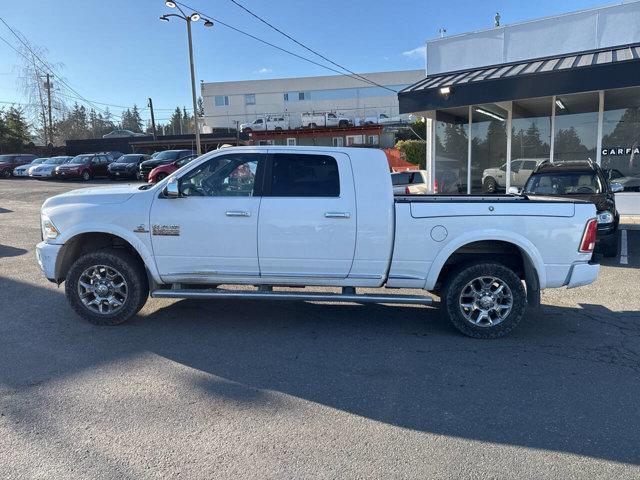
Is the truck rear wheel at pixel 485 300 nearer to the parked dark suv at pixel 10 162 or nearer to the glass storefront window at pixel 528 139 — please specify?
the glass storefront window at pixel 528 139

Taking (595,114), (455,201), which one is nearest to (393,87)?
(595,114)

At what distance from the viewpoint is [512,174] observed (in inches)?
596

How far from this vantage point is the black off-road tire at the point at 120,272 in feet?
17.2

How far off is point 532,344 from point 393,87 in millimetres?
57395

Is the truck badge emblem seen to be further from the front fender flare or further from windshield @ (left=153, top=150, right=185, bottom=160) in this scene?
windshield @ (left=153, top=150, right=185, bottom=160)

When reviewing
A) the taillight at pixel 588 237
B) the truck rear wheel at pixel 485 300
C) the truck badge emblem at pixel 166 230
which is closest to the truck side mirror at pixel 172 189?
the truck badge emblem at pixel 166 230

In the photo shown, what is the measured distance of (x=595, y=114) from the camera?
45.8 ft

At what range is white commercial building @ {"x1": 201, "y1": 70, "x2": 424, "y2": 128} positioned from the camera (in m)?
59.2

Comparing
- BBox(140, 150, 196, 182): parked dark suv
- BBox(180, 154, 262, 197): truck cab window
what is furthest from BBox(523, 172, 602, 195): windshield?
BBox(140, 150, 196, 182): parked dark suv

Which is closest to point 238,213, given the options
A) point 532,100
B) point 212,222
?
point 212,222

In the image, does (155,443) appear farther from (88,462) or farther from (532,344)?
(532,344)

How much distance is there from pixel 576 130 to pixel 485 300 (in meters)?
11.5

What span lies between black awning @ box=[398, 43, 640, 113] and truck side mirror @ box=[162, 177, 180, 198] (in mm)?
9002

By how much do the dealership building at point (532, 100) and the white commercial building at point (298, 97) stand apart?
44.5 m
